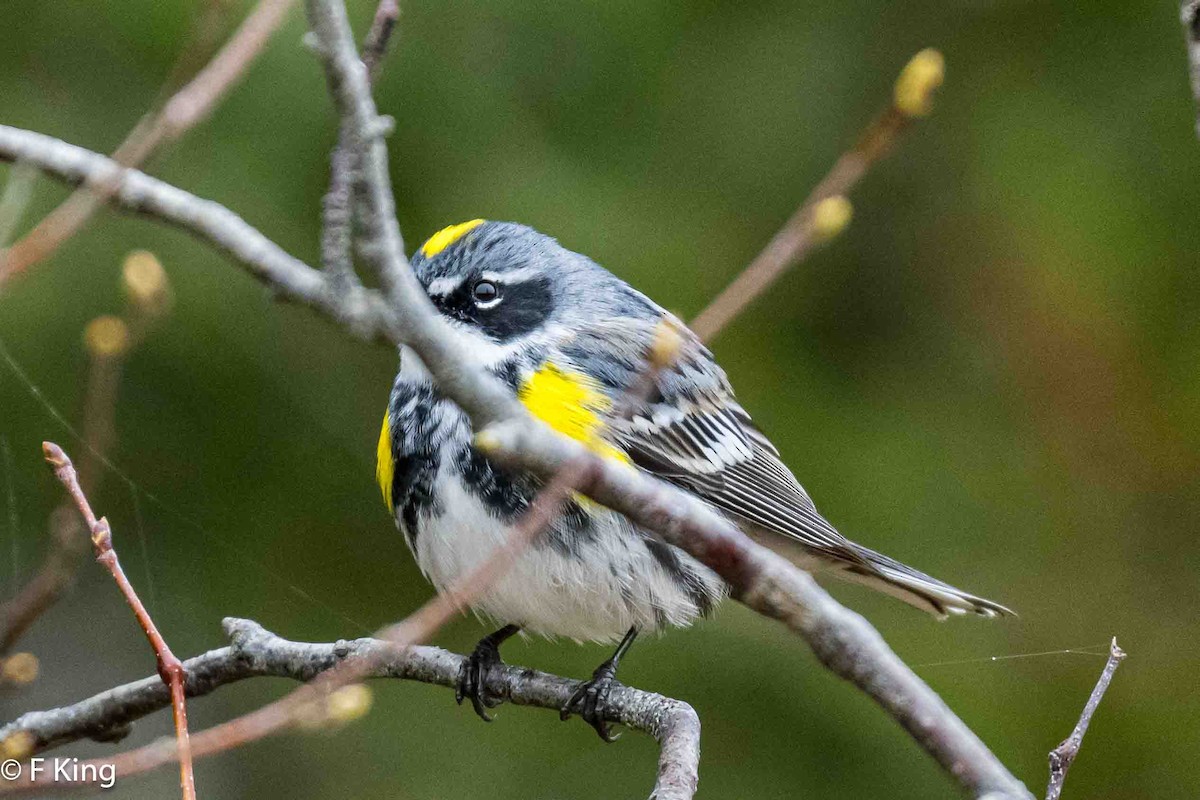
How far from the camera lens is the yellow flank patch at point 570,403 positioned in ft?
8.71

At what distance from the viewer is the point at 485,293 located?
288cm

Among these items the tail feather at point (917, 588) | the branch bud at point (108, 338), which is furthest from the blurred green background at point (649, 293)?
the branch bud at point (108, 338)

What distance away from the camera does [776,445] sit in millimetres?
3705

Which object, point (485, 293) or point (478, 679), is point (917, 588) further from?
point (485, 293)

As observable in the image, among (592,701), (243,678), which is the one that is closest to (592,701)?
(592,701)

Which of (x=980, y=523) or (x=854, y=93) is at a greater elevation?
(x=854, y=93)

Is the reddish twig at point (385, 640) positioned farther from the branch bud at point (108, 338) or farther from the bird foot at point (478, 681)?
the bird foot at point (478, 681)

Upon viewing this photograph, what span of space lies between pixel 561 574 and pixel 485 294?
2.17 ft

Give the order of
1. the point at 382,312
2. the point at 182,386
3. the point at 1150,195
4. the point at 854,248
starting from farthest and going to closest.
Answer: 1. the point at 854,248
2. the point at 1150,195
3. the point at 182,386
4. the point at 382,312

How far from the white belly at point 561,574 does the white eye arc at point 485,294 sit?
0.48 m

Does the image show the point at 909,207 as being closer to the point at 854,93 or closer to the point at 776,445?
the point at 854,93

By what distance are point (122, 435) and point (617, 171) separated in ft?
5.22

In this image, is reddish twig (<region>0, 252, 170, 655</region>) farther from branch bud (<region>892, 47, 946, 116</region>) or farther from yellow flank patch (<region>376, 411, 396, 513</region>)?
yellow flank patch (<region>376, 411, 396, 513</region>)

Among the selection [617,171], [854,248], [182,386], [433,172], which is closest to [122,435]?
[182,386]
